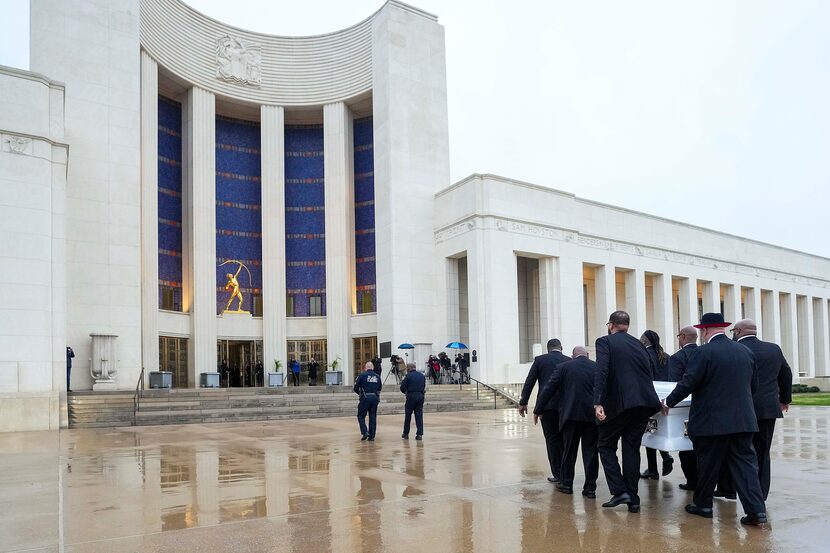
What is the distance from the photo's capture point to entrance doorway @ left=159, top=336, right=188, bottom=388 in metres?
32.2

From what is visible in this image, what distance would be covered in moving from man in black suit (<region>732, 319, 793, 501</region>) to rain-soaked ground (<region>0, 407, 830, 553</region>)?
0.50 m

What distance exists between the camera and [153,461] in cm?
1060

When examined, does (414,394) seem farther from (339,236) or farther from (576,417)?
(339,236)

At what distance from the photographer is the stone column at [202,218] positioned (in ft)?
109

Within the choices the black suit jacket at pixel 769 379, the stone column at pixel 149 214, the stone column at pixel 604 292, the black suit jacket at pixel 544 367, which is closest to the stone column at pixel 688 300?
the stone column at pixel 604 292

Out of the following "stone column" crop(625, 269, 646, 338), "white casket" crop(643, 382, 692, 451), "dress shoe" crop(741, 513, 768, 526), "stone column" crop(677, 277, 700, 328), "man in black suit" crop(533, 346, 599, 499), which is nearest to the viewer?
"dress shoe" crop(741, 513, 768, 526)

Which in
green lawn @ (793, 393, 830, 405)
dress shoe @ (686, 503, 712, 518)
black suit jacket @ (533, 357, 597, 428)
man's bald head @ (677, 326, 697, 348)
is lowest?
green lawn @ (793, 393, 830, 405)

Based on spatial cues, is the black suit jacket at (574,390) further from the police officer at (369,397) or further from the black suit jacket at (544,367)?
the police officer at (369,397)

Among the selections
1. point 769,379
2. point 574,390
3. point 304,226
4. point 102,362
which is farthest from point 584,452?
point 304,226

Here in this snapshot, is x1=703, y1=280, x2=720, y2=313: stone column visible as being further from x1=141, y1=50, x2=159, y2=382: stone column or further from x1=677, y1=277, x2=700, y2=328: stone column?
x1=141, y1=50, x2=159, y2=382: stone column

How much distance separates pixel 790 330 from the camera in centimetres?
4644

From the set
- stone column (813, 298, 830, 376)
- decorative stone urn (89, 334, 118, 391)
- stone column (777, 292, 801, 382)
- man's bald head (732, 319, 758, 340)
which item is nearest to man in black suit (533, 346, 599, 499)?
man's bald head (732, 319, 758, 340)

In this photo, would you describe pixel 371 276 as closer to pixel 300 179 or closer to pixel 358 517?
pixel 300 179

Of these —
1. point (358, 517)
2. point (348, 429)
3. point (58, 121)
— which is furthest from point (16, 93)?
point (358, 517)
